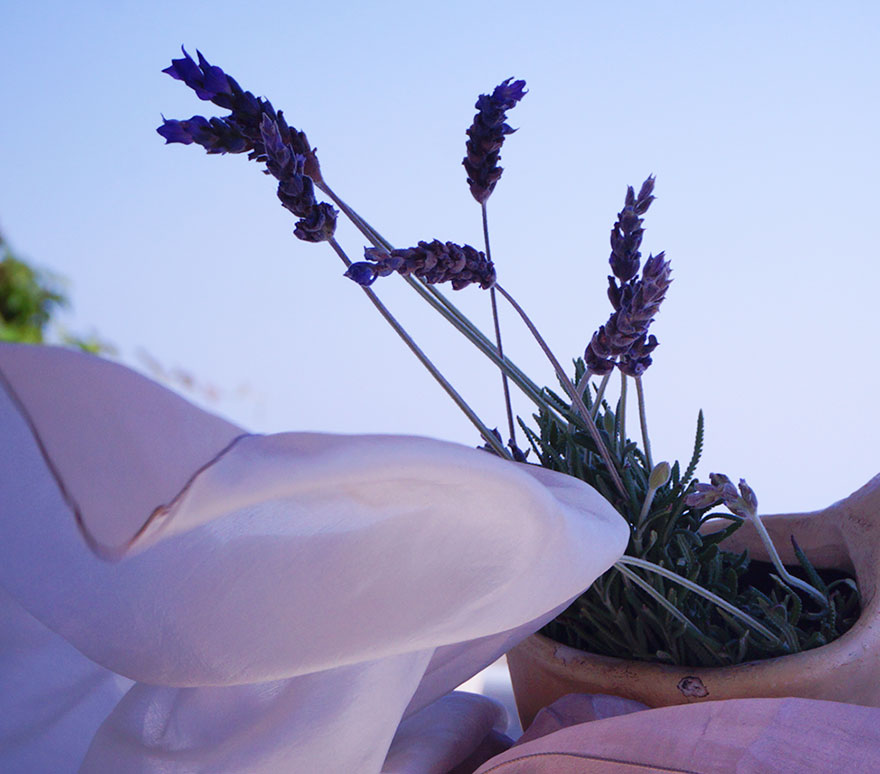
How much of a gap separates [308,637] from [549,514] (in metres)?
0.09

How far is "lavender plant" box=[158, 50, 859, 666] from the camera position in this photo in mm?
413

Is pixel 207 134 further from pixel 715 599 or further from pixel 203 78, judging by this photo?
pixel 715 599

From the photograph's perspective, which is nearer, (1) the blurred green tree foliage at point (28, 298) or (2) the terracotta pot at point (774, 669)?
(2) the terracotta pot at point (774, 669)

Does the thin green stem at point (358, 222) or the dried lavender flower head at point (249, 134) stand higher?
the dried lavender flower head at point (249, 134)

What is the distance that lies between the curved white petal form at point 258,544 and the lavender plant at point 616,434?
15 centimetres

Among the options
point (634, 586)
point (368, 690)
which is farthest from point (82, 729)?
point (634, 586)

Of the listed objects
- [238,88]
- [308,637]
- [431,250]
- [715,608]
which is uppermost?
[238,88]

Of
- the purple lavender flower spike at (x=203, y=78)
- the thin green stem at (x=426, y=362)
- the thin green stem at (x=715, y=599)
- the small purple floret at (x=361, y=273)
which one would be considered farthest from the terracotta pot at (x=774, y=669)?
the purple lavender flower spike at (x=203, y=78)

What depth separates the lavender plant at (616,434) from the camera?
1.36ft

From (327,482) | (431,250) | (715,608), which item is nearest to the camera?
(327,482)

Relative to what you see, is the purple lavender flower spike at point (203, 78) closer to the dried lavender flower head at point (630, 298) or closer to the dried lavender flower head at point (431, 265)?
the dried lavender flower head at point (431, 265)

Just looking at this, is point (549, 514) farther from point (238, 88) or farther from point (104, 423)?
point (238, 88)

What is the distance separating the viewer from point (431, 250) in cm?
40

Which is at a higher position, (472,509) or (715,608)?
(472,509)
